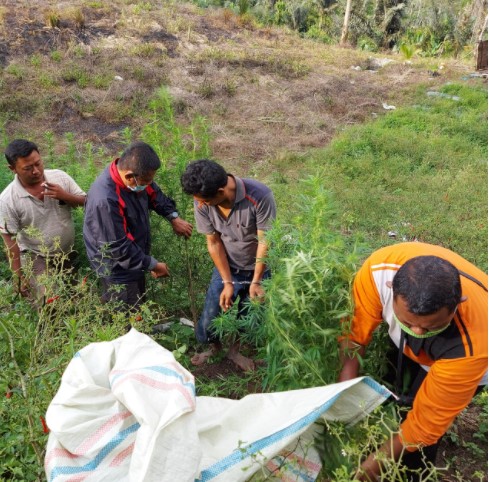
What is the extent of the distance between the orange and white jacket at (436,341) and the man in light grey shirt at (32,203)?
2160 mm

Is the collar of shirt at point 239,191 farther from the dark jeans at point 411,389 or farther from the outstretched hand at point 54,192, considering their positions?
the outstretched hand at point 54,192

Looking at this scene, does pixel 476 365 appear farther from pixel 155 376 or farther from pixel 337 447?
pixel 155 376

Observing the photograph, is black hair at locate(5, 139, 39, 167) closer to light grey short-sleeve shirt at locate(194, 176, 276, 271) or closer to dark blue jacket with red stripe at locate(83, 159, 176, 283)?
dark blue jacket with red stripe at locate(83, 159, 176, 283)

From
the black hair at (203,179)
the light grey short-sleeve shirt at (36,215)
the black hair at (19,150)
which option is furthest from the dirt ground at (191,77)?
the black hair at (203,179)

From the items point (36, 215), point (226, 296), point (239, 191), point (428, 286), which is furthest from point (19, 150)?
point (428, 286)

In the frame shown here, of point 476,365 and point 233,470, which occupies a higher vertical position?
point 476,365

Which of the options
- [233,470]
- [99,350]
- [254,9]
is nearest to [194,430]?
[233,470]

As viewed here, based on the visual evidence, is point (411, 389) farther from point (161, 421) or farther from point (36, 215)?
point (36, 215)

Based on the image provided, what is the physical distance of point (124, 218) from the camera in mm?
3033

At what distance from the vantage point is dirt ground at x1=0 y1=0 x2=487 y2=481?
959cm

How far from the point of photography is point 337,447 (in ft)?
6.49

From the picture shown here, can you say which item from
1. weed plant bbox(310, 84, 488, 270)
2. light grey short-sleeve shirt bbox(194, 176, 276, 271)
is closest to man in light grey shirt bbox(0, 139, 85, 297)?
light grey short-sleeve shirt bbox(194, 176, 276, 271)

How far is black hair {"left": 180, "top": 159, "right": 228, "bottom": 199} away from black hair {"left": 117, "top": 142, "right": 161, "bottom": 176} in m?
0.30

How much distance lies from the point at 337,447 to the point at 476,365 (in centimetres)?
63
